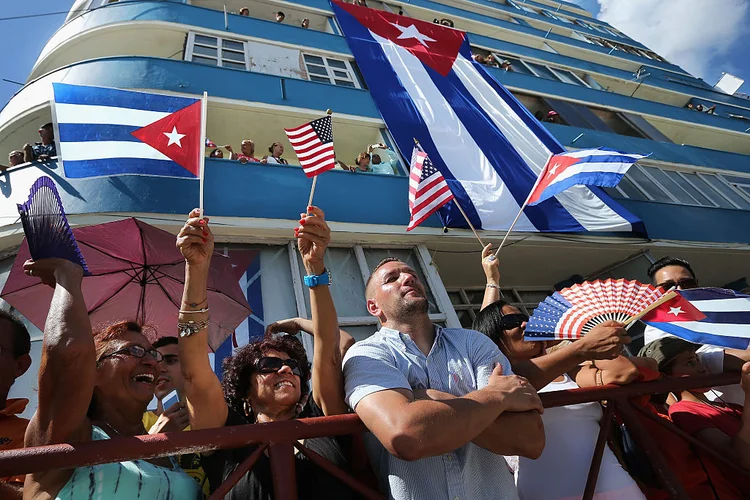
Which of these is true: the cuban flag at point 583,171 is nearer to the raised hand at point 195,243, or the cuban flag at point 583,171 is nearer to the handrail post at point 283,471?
the raised hand at point 195,243

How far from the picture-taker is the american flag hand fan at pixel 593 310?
87.2 inches

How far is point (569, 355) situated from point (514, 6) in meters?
18.8

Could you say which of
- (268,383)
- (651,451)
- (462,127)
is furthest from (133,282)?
(462,127)

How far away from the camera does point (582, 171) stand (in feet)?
16.1

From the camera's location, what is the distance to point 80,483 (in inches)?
55.4

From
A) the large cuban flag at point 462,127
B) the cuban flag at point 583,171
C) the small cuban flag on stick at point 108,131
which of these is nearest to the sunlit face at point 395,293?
the small cuban flag on stick at point 108,131

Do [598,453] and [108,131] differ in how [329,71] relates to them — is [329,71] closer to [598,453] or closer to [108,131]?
[108,131]

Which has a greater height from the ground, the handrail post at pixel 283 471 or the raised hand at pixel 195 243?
the raised hand at pixel 195 243

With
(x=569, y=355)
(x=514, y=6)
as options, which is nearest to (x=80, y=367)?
(x=569, y=355)

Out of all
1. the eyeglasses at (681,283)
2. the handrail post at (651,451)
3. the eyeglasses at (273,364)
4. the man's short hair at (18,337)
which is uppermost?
the eyeglasses at (681,283)

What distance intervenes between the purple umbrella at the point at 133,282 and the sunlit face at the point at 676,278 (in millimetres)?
3559

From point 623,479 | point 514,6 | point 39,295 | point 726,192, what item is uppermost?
point 514,6

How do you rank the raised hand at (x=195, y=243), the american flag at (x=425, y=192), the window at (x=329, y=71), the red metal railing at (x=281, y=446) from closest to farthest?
the red metal railing at (x=281, y=446), the raised hand at (x=195, y=243), the american flag at (x=425, y=192), the window at (x=329, y=71)

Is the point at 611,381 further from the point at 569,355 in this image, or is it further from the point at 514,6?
the point at 514,6
